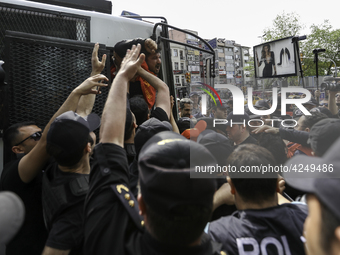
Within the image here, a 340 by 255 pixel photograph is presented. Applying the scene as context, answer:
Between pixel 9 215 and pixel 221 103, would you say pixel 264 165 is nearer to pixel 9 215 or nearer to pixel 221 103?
pixel 9 215

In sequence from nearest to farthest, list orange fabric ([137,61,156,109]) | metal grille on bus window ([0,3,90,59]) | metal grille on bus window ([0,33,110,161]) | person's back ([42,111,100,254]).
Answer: person's back ([42,111,100,254]) < metal grille on bus window ([0,33,110,161]) < metal grille on bus window ([0,3,90,59]) < orange fabric ([137,61,156,109])

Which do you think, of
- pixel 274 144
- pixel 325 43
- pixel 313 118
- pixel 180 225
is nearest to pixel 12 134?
pixel 180 225

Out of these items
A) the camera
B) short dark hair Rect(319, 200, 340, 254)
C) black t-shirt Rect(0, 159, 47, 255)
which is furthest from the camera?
the camera

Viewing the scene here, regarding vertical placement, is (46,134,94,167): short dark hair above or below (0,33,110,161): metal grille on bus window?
below

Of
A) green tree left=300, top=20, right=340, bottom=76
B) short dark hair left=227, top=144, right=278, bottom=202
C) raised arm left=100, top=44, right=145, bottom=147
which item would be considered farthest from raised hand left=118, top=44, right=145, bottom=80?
green tree left=300, top=20, right=340, bottom=76

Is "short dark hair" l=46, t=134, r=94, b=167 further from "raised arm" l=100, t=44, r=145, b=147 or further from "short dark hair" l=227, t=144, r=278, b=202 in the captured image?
"short dark hair" l=227, t=144, r=278, b=202

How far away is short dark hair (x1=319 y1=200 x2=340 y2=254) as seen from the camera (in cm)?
67

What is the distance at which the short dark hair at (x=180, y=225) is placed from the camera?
0.87 m

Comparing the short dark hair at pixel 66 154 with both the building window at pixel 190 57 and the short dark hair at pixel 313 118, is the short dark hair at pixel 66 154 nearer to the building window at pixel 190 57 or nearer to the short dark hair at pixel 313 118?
the short dark hair at pixel 313 118

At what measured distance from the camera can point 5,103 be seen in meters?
2.01

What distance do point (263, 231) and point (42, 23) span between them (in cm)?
252

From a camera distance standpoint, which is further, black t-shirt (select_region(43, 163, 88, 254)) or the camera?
the camera

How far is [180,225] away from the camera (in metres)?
0.88

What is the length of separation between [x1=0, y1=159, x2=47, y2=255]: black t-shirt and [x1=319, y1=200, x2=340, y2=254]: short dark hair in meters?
1.67
